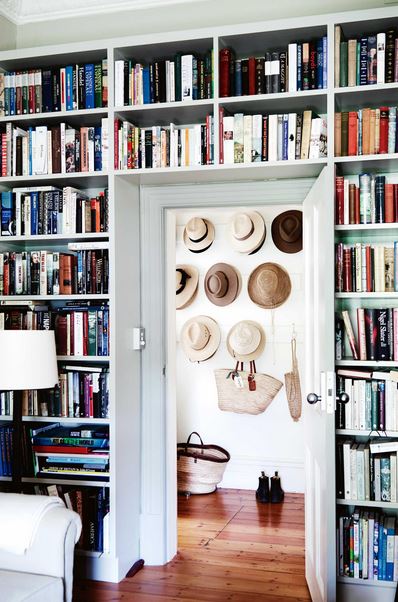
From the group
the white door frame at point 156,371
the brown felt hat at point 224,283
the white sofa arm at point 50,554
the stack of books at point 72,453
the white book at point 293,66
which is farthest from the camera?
the brown felt hat at point 224,283

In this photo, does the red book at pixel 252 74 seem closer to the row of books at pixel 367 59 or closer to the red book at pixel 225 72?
the red book at pixel 225 72

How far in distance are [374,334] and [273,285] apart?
219 centimetres

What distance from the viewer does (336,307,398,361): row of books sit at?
10.5 ft

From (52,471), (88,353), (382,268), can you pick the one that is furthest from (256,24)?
(52,471)

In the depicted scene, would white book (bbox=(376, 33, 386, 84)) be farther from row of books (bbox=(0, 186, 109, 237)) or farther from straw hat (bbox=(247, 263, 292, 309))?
straw hat (bbox=(247, 263, 292, 309))

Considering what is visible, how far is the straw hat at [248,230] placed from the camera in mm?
5324

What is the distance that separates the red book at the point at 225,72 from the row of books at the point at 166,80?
0.21 feet

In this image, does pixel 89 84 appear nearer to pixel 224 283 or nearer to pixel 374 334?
pixel 374 334

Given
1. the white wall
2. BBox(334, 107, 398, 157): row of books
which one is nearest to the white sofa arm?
BBox(334, 107, 398, 157): row of books

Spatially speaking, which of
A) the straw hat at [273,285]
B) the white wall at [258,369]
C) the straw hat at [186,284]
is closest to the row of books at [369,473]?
the white wall at [258,369]

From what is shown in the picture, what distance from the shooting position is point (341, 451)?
10.6 feet

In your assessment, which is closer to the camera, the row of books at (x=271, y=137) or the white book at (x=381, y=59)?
the white book at (x=381, y=59)

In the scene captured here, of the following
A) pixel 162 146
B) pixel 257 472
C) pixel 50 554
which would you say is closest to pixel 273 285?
pixel 257 472

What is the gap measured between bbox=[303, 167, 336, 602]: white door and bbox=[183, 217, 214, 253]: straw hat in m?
1.99
